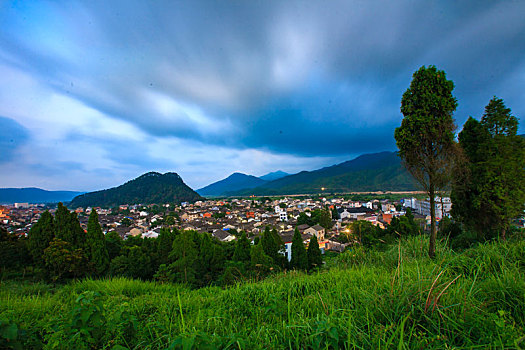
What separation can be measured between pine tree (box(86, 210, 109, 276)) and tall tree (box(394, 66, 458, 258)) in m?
17.7

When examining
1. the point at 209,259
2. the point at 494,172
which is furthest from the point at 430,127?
the point at 209,259

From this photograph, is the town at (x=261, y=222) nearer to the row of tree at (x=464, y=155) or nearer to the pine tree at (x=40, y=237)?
the row of tree at (x=464, y=155)

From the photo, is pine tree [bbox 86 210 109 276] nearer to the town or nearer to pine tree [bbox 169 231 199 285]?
pine tree [bbox 169 231 199 285]

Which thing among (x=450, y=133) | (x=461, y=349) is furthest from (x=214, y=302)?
(x=450, y=133)

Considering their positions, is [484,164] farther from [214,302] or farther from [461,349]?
[214,302]

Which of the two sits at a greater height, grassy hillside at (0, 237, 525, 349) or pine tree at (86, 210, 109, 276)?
grassy hillside at (0, 237, 525, 349)

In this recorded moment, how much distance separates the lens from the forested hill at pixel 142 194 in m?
115

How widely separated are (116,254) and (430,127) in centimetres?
2045

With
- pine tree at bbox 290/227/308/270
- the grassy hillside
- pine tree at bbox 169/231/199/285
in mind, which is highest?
the grassy hillside

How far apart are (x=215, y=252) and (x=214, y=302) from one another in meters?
13.0

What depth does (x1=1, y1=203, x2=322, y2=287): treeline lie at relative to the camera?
36.0 ft

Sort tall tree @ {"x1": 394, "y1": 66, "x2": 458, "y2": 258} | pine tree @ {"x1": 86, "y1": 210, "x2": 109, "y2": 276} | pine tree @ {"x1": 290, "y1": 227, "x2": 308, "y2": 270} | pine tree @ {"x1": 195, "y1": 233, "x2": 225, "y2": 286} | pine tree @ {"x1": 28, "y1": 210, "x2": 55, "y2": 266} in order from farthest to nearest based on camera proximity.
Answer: pine tree @ {"x1": 290, "y1": 227, "x2": 308, "y2": 270} < pine tree @ {"x1": 195, "y1": 233, "x2": 225, "y2": 286} < pine tree @ {"x1": 86, "y1": 210, "x2": 109, "y2": 276} < pine tree @ {"x1": 28, "y1": 210, "x2": 55, "y2": 266} < tall tree @ {"x1": 394, "y1": 66, "x2": 458, "y2": 258}

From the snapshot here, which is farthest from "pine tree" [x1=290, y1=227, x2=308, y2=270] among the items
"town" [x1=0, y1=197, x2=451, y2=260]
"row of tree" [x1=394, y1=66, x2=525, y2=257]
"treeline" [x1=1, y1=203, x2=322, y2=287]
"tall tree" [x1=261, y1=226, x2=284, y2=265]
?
"row of tree" [x1=394, y1=66, x2=525, y2=257]

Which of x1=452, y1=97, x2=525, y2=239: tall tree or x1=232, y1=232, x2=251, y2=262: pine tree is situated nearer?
x1=452, y1=97, x2=525, y2=239: tall tree
